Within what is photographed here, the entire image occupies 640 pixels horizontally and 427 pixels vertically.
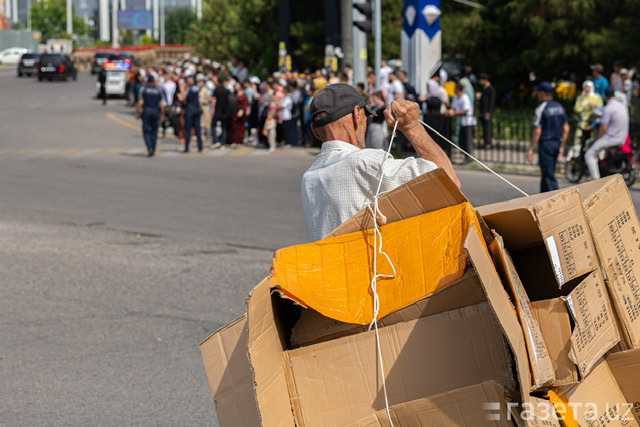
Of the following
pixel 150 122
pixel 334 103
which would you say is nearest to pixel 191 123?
pixel 150 122

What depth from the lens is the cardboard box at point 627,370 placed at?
3215mm

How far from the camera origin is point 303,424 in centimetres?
308

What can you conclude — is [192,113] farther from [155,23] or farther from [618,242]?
[155,23]

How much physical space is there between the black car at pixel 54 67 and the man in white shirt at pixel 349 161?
59.3 metres

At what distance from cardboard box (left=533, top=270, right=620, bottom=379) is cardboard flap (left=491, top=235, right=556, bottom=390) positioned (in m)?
0.06

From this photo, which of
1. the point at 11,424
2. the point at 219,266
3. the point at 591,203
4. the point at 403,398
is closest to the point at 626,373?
the point at 591,203

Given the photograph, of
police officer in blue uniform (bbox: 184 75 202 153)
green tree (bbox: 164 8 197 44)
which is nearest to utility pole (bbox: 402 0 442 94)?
police officer in blue uniform (bbox: 184 75 202 153)

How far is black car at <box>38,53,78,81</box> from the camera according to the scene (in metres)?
60.1

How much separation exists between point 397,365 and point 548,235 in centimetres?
63

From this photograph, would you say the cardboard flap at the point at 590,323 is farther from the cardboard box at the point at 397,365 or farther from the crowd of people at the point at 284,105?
the crowd of people at the point at 284,105

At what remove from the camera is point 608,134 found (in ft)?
48.5

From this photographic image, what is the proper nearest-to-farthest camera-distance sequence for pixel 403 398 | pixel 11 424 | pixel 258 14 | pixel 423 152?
pixel 403 398, pixel 423 152, pixel 11 424, pixel 258 14

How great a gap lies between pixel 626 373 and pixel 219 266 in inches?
261

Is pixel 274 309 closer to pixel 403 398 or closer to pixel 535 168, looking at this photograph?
pixel 403 398
